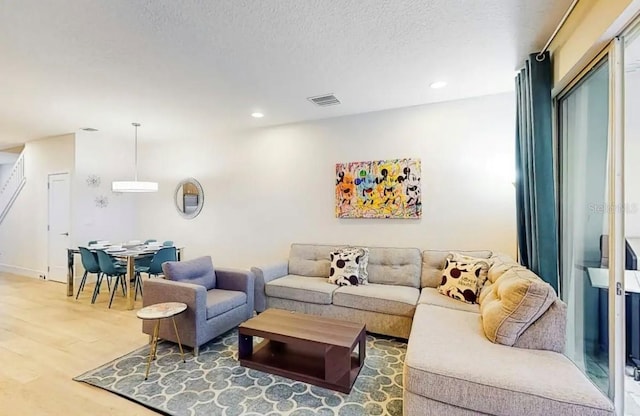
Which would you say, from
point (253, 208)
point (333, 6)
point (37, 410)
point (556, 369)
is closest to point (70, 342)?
point (37, 410)

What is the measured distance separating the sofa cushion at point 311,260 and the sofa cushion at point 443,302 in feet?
4.34

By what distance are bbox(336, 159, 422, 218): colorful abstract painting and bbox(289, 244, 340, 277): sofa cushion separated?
0.56m

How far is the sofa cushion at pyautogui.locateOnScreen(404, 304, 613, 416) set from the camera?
1.49 metres

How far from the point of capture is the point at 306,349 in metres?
2.69

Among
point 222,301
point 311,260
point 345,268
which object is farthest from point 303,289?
point 222,301

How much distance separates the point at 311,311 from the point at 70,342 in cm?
247

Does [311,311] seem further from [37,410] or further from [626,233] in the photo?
[626,233]

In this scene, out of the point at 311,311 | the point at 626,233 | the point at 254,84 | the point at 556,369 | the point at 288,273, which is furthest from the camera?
the point at 288,273

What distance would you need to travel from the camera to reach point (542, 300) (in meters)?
1.92

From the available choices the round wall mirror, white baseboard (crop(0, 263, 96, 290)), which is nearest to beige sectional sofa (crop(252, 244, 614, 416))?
the round wall mirror

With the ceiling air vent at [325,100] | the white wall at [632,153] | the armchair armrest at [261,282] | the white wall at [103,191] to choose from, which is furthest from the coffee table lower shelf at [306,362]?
the white wall at [103,191]

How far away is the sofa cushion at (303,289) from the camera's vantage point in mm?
3449

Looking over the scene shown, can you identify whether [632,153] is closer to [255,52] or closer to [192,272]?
[255,52]

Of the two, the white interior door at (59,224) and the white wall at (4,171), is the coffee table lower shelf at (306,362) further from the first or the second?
the white wall at (4,171)
